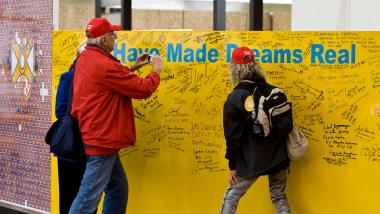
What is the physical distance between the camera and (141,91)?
382 cm

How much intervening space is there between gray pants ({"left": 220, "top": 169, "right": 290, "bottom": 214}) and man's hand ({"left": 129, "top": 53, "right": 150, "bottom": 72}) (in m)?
1.02

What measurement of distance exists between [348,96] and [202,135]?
105 centimetres

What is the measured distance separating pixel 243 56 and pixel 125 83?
2.51 ft

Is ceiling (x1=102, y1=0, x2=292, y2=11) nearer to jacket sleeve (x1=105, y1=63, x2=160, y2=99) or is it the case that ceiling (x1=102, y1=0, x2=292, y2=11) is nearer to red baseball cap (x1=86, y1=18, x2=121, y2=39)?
red baseball cap (x1=86, y1=18, x2=121, y2=39)

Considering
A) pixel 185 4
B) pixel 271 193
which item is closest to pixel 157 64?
pixel 271 193

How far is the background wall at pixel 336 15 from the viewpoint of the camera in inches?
219

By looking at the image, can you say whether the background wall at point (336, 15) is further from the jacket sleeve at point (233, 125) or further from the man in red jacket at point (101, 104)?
the man in red jacket at point (101, 104)

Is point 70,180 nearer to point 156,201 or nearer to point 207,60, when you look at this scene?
point 156,201

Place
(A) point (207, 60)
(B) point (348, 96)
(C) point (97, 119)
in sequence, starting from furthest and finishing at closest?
1. (A) point (207, 60)
2. (B) point (348, 96)
3. (C) point (97, 119)

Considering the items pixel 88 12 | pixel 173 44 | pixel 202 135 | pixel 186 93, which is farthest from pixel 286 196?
pixel 88 12

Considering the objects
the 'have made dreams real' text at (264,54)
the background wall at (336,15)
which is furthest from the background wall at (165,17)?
the 'have made dreams real' text at (264,54)

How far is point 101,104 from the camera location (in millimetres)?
3789

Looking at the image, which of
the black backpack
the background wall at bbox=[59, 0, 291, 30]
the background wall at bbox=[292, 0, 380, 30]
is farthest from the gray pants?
the background wall at bbox=[59, 0, 291, 30]
